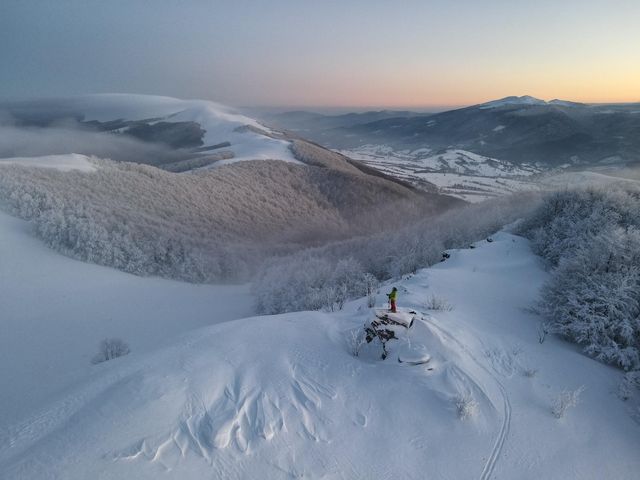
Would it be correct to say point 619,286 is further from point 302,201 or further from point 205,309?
point 302,201

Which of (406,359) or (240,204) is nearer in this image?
(406,359)

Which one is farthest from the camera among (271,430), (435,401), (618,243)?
(618,243)

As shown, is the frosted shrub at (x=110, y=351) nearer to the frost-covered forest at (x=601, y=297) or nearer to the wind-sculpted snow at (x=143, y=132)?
the frost-covered forest at (x=601, y=297)

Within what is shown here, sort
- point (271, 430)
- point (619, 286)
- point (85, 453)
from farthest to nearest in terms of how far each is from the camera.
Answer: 1. point (619, 286)
2. point (271, 430)
3. point (85, 453)

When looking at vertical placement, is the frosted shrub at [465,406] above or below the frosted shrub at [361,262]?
above

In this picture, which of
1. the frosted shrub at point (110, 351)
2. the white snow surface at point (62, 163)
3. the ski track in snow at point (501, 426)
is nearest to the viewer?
the ski track in snow at point (501, 426)

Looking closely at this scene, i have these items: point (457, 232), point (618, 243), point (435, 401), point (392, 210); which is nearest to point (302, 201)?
point (392, 210)

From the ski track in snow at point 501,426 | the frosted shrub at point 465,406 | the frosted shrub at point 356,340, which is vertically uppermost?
the frosted shrub at point 356,340

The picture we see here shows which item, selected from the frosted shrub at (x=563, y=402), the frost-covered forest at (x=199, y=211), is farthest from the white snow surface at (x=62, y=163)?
the frosted shrub at (x=563, y=402)
